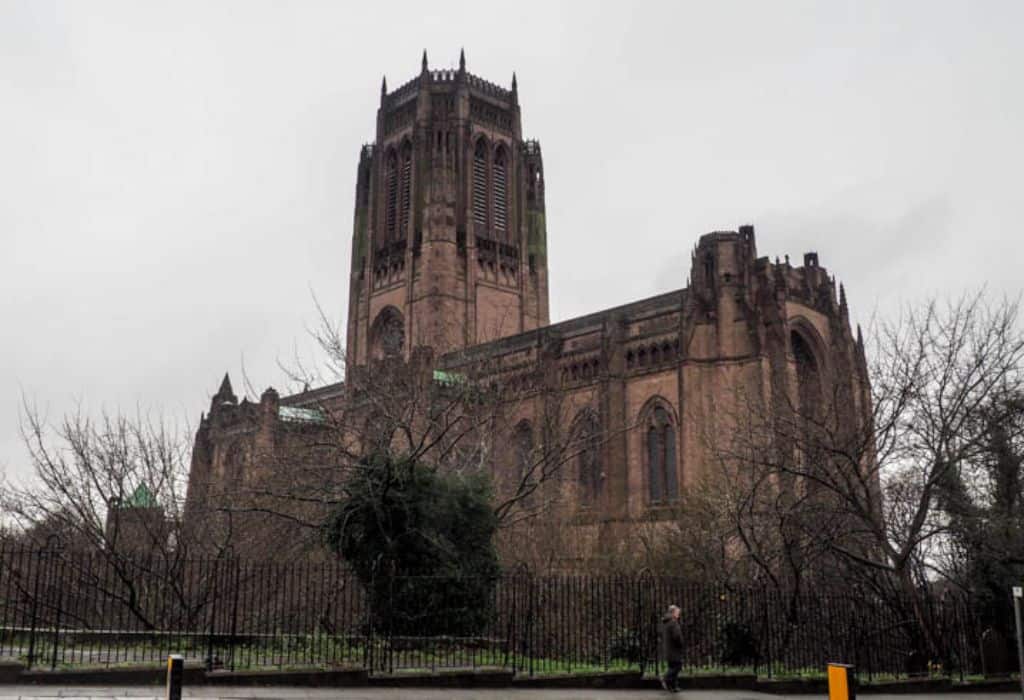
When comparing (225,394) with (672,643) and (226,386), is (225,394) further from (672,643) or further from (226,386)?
(672,643)

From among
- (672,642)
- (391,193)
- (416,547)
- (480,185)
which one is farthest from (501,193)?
(672,642)

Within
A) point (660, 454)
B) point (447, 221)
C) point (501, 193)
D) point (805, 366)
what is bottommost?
point (660, 454)

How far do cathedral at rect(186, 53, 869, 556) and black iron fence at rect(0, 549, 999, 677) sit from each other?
7.49 metres

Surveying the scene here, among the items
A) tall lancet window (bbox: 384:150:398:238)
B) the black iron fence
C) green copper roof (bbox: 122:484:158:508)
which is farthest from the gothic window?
the black iron fence

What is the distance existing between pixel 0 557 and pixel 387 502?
7045 millimetres

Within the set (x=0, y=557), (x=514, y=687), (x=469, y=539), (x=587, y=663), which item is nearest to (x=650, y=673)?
(x=587, y=663)

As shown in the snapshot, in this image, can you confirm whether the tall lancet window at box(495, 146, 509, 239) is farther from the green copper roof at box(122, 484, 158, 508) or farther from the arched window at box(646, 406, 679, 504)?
the green copper roof at box(122, 484, 158, 508)

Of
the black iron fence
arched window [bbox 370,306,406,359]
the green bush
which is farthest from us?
arched window [bbox 370,306,406,359]

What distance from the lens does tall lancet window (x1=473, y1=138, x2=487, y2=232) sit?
65250 mm

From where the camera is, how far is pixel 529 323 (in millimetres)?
65125

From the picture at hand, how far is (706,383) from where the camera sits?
43.5 m

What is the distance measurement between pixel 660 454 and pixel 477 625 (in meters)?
26.4

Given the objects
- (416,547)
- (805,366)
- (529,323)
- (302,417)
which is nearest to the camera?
(416,547)

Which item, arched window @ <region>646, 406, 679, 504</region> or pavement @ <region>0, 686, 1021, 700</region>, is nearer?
pavement @ <region>0, 686, 1021, 700</region>
